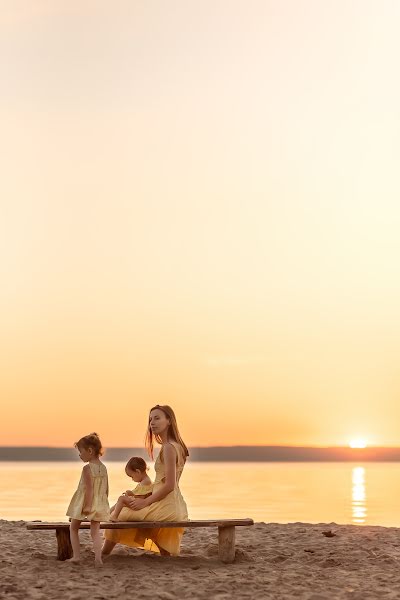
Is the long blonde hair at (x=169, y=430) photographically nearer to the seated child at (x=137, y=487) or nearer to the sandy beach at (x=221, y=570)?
the seated child at (x=137, y=487)

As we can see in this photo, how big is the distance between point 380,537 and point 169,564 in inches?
161

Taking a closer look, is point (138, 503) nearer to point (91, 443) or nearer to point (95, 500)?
point (95, 500)

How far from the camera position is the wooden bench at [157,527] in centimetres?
1010

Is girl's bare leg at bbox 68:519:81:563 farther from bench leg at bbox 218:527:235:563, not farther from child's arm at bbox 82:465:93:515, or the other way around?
bench leg at bbox 218:527:235:563

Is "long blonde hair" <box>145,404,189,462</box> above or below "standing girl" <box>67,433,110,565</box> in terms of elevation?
above

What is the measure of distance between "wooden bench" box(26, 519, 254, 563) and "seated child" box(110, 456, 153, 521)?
341 mm

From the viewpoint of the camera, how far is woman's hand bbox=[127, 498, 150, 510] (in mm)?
10492

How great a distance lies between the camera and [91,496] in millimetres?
10156

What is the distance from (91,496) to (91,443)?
1.89 feet

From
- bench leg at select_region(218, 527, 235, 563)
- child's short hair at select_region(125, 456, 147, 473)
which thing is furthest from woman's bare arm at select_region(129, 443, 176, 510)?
bench leg at select_region(218, 527, 235, 563)

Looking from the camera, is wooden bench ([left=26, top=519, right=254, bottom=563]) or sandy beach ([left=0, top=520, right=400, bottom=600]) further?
wooden bench ([left=26, top=519, right=254, bottom=563])

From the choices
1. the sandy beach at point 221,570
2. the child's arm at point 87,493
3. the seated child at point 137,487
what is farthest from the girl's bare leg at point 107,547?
the child's arm at point 87,493

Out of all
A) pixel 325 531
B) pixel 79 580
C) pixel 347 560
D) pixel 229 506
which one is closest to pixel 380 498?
pixel 229 506

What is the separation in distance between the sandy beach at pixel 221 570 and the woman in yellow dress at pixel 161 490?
33 cm
